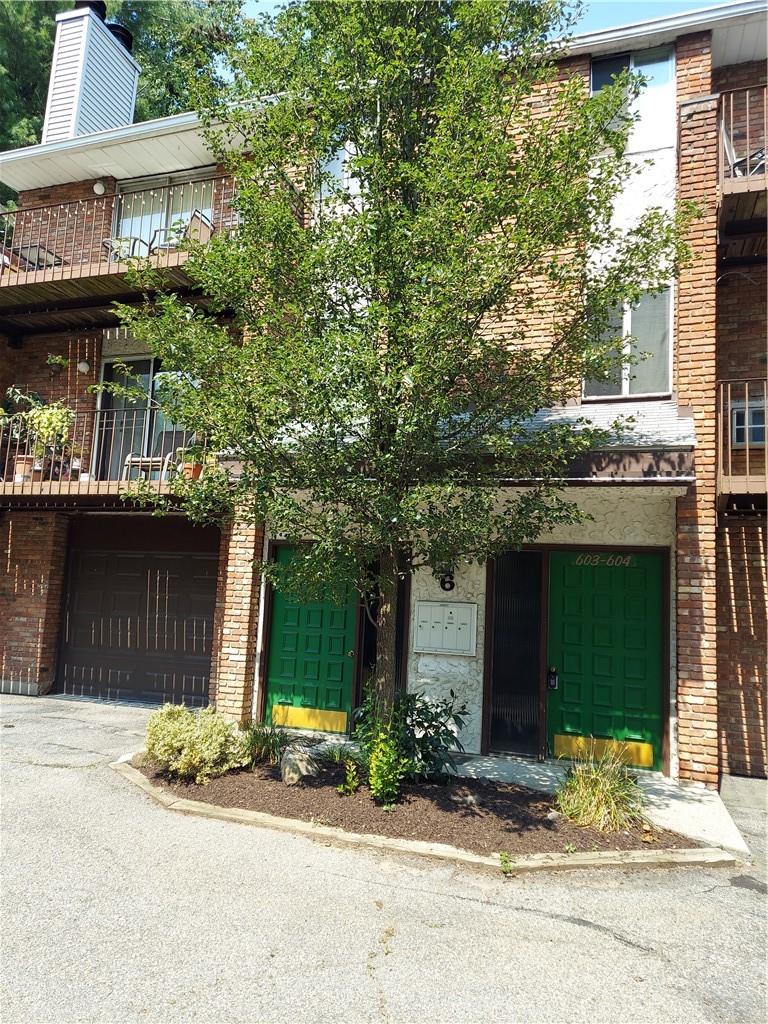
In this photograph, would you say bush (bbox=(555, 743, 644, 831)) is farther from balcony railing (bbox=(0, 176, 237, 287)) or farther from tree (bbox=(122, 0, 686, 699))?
Answer: balcony railing (bbox=(0, 176, 237, 287))

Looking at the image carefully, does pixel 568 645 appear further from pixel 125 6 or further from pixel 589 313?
pixel 125 6

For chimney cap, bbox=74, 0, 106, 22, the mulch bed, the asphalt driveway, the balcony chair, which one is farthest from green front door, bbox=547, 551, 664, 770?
chimney cap, bbox=74, 0, 106, 22

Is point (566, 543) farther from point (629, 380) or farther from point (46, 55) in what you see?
point (46, 55)

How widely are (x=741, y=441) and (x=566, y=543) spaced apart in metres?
2.58

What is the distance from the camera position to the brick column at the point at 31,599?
37.6 feet

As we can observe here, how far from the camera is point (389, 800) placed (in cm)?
601

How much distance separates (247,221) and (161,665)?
7709 millimetres

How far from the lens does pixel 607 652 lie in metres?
8.15

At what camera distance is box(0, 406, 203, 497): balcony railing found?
10117 millimetres

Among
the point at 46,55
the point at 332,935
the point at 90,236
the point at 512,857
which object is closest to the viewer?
the point at 332,935

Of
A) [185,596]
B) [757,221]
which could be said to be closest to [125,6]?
[185,596]

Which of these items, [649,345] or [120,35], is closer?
[649,345]

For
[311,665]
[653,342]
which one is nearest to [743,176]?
[653,342]

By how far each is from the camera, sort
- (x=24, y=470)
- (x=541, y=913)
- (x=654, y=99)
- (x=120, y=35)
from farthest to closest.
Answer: (x=120, y=35), (x=24, y=470), (x=654, y=99), (x=541, y=913)
